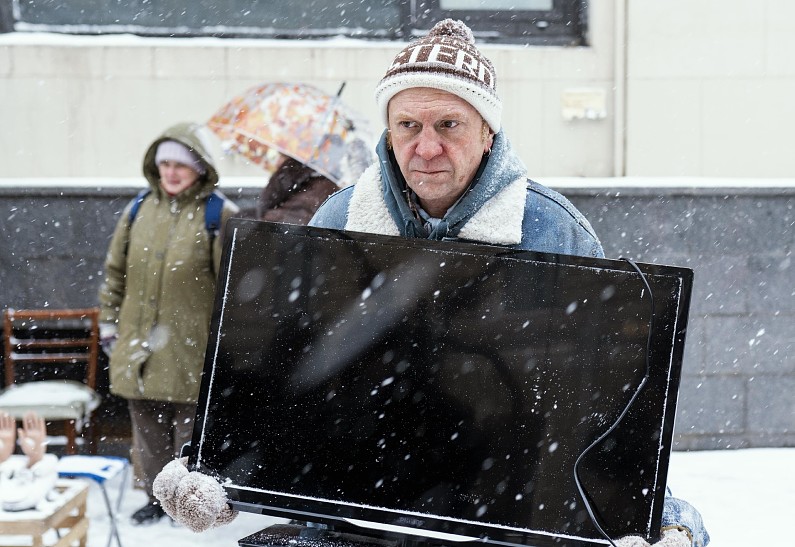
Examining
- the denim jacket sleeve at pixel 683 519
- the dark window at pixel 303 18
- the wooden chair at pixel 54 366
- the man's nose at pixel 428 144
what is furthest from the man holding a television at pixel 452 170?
the dark window at pixel 303 18

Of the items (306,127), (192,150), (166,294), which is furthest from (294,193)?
(166,294)

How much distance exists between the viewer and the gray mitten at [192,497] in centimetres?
142

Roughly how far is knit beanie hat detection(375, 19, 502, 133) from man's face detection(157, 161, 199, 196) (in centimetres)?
309

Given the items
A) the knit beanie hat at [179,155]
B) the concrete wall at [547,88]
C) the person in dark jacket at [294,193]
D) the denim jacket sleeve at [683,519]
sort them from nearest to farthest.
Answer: the denim jacket sleeve at [683,519], the person in dark jacket at [294,193], the knit beanie hat at [179,155], the concrete wall at [547,88]

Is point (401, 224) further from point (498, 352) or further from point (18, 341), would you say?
point (18, 341)

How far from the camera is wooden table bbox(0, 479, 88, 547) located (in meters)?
3.49

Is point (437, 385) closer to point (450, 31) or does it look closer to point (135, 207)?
point (450, 31)

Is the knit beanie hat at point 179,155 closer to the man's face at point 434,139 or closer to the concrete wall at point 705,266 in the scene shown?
the concrete wall at point 705,266

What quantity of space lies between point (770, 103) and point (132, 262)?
450cm

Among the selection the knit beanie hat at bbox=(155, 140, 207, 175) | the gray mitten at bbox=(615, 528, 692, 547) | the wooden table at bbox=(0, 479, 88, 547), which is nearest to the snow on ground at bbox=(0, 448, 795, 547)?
the wooden table at bbox=(0, 479, 88, 547)

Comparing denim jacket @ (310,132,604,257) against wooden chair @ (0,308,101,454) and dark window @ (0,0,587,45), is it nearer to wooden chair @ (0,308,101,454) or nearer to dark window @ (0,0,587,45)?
wooden chair @ (0,308,101,454)

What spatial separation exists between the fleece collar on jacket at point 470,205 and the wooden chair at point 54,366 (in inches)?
149

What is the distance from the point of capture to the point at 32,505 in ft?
11.8

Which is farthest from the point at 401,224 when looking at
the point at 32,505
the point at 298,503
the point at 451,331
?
the point at 32,505
